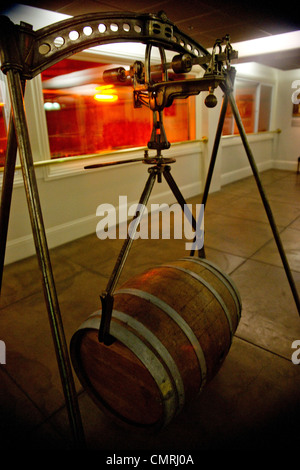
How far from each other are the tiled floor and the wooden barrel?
343 millimetres

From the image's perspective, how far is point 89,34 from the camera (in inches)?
49.3

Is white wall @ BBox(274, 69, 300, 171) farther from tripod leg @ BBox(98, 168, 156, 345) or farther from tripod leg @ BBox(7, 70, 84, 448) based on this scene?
tripod leg @ BBox(7, 70, 84, 448)

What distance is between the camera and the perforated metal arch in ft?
3.81

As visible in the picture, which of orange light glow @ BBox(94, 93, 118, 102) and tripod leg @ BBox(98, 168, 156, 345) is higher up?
orange light glow @ BBox(94, 93, 118, 102)

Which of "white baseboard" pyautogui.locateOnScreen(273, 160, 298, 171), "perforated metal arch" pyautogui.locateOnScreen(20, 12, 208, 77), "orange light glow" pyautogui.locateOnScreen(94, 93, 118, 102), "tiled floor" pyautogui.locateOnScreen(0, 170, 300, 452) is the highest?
"orange light glow" pyautogui.locateOnScreen(94, 93, 118, 102)

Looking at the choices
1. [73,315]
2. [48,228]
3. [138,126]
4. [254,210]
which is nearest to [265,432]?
[73,315]

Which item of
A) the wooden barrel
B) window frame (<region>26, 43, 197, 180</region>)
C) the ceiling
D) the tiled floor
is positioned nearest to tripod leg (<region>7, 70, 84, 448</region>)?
the wooden barrel

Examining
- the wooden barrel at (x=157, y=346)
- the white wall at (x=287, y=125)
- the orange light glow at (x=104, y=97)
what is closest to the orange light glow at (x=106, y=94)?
the orange light glow at (x=104, y=97)

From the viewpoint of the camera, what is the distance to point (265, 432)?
165 centimetres

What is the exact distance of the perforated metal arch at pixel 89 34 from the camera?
3.81 feet

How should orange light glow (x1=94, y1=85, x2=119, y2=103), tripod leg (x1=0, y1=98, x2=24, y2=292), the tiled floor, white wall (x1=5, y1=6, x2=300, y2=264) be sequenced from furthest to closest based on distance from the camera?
1. orange light glow (x1=94, y1=85, x2=119, y2=103)
2. white wall (x1=5, y1=6, x2=300, y2=264)
3. the tiled floor
4. tripod leg (x1=0, y1=98, x2=24, y2=292)

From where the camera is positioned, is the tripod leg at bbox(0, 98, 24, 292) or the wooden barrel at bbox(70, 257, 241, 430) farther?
the tripod leg at bbox(0, 98, 24, 292)

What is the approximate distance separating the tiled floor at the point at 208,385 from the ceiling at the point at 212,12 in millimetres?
2554

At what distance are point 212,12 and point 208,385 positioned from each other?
349 cm
